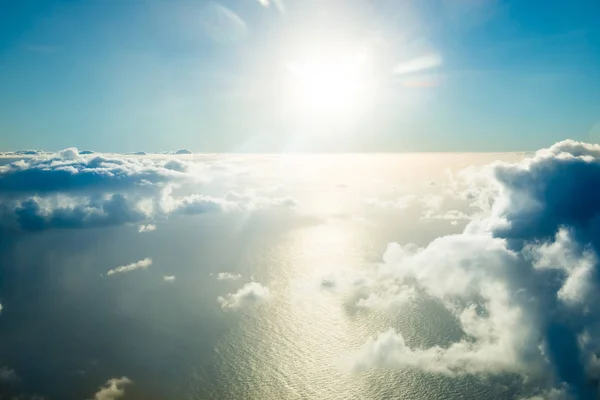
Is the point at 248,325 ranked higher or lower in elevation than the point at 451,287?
lower

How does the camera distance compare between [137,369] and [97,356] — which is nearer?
[137,369]

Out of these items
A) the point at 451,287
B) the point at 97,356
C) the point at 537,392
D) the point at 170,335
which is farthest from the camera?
the point at 451,287

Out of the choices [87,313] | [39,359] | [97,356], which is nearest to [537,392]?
[97,356]

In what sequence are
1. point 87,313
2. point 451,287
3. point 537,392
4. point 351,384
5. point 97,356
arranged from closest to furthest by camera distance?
point 537,392
point 351,384
point 97,356
point 87,313
point 451,287

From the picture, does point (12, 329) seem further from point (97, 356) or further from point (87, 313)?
point (97, 356)

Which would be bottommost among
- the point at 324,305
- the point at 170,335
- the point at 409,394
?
the point at 409,394

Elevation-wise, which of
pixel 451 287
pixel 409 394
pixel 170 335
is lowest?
pixel 409 394

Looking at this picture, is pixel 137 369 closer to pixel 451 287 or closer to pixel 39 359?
pixel 39 359

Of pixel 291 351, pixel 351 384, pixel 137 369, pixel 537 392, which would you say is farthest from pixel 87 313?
pixel 537 392

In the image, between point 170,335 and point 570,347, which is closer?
point 570,347
